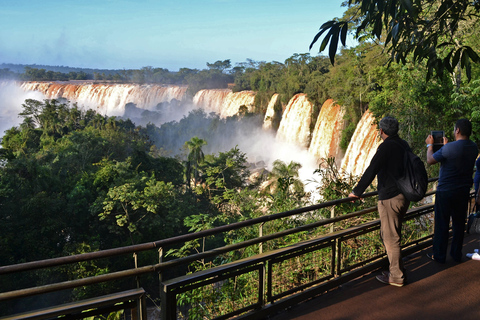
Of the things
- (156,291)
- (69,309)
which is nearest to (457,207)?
(69,309)

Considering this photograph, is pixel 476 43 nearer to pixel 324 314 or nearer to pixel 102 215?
pixel 324 314

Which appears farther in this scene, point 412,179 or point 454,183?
point 454,183

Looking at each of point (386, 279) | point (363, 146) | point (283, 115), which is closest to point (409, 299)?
point (386, 279)

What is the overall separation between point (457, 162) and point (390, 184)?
36.3 inches

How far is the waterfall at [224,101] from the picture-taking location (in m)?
51.8

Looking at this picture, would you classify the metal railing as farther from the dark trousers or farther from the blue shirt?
the blue shirt

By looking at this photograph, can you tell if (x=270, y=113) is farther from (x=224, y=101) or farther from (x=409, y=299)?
(x=409, y=299)

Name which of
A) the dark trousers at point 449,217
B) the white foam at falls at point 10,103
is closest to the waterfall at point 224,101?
the white foam at falls at point 10,103

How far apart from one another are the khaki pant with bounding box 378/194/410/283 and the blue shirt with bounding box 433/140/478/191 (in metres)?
0.75

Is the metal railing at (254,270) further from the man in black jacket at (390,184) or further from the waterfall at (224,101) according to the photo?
the waterfall at (224,101)

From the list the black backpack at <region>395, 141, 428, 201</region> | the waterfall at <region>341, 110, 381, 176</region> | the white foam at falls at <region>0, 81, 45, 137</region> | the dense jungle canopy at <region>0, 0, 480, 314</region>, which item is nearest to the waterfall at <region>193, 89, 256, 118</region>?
the dense jungle canopy at <region>0, 0, 480, 314</region>

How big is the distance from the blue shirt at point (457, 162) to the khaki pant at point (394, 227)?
0.75 metres

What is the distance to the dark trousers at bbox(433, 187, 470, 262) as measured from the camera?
397 cm

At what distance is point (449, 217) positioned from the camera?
13.4ft
